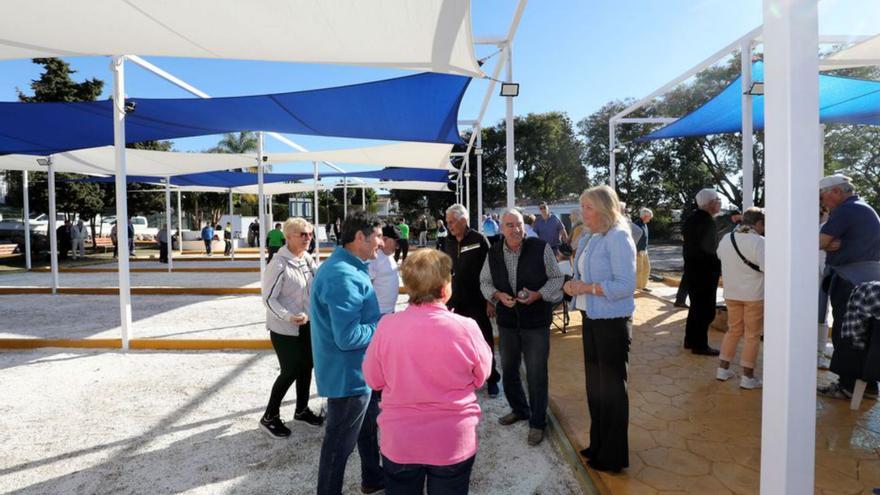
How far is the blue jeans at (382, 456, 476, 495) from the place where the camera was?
63.8 inches

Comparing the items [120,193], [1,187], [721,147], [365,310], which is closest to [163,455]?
[365,310]

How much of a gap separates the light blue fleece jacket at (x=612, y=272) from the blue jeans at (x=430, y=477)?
45.4 inches

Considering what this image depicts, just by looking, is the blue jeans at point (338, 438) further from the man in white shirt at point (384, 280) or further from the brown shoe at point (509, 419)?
Answer: the brown shoe at point (509, 419)

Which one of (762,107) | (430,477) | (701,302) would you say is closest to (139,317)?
(430,477)

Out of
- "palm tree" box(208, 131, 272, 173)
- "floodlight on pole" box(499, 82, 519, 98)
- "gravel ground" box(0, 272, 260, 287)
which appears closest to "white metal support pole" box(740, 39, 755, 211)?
"floodlight on pole" box(499, 82, 519, 98)

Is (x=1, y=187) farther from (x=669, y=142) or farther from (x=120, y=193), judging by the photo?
(x=669, y=142)

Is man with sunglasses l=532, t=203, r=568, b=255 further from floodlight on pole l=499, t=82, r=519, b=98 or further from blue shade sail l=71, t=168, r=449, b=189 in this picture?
blue shade sail l=71, t=168, r=449, b=189

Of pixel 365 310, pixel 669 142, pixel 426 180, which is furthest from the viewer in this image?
pixel 669 142

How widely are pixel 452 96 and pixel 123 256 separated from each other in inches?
166

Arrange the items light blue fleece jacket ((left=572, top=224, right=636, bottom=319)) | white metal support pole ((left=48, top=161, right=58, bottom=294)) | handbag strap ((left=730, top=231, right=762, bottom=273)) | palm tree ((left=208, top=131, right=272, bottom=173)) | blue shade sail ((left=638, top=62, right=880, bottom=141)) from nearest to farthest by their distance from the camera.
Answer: light blue fleece jacket ((left=572, top=224, right=636, bottom=319))
handbag strap ((left=730, top=231, right=762, bottom=273))
blue shade sail ((left=638, top=62, right=880, bottom=141))
white metal support pole ((left=48, top=161, right=58, bottom=294))
palm tree ((left=208, top=131, right=272, bottom=173))

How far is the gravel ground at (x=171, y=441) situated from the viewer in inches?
103

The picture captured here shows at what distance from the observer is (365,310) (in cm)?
212

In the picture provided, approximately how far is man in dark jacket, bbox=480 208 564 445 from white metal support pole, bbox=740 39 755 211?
3.04 m

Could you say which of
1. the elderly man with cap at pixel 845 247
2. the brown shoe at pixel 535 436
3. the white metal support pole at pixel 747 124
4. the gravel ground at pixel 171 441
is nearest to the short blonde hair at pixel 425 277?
the gravel ground at pixel 171 441
